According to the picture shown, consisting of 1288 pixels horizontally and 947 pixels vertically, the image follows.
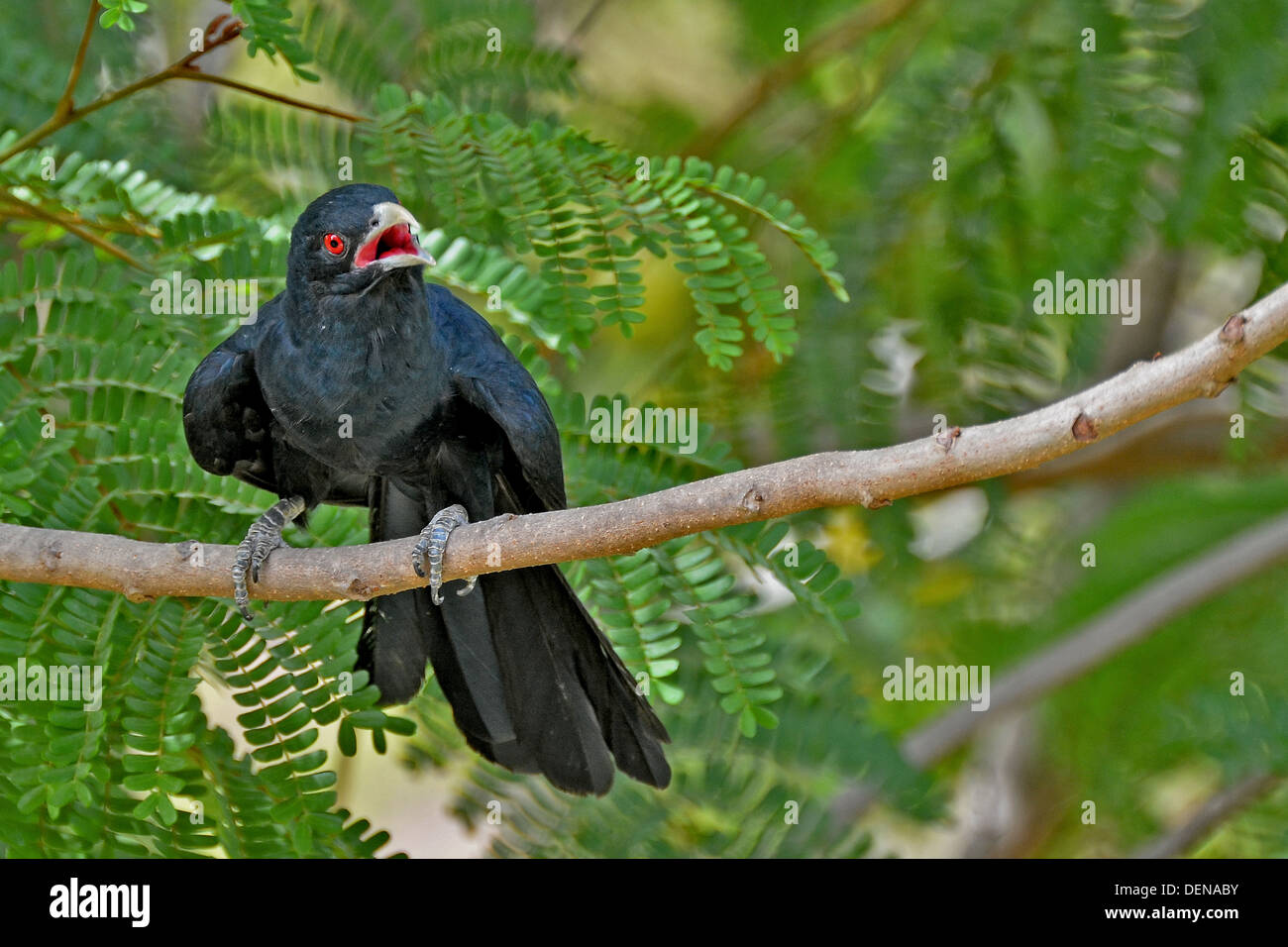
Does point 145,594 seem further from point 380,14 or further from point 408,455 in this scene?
point 380,14

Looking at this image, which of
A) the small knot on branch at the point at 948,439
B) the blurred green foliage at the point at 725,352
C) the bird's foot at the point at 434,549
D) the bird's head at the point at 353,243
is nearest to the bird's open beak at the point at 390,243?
the bird's head at the point at 353,243

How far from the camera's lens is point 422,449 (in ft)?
12.1

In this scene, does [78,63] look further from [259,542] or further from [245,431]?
[259,542]

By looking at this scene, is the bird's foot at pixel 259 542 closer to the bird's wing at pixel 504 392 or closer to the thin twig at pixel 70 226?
the bird's wing at pixel 504 392

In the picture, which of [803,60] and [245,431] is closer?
[245,431]

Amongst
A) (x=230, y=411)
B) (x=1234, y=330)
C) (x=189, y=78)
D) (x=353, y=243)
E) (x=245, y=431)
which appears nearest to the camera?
(x=1234, y=330)

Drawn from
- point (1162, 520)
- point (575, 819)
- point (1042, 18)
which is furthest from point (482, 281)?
point (1162, 520)

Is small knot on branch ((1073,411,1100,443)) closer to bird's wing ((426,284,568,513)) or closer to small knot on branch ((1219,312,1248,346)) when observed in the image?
small knot on branch ((1219,312,1248,346))

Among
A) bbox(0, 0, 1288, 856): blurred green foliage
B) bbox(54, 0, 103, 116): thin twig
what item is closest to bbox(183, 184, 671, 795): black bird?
bbox(0, 0, 1288, 856): blurred green foliage

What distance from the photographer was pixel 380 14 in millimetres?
5402

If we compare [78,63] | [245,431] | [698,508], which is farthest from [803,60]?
[698,508]

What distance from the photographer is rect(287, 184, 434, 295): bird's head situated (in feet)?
10.7

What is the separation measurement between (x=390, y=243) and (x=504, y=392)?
51 centimetres

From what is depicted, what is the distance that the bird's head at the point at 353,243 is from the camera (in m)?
3.26
